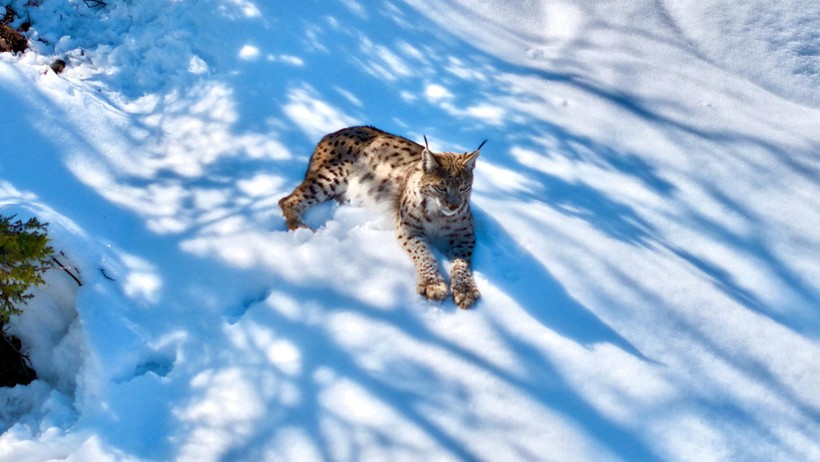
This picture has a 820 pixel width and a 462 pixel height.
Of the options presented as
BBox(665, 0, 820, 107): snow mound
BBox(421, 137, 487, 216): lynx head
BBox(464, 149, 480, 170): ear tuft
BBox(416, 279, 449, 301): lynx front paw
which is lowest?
BBox(416, 279, 449, 301): lynx front paw

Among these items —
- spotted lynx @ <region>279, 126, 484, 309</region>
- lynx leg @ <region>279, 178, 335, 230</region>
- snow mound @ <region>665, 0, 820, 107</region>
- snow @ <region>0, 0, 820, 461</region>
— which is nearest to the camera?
snow @ <region>0, 0, 820, 461</region>

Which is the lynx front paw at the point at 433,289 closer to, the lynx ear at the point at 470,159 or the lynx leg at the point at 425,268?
the lynx leg at the point at 425,268

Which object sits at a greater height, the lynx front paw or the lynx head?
the lynx head

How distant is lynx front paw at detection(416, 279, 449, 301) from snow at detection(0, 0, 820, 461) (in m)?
0.07

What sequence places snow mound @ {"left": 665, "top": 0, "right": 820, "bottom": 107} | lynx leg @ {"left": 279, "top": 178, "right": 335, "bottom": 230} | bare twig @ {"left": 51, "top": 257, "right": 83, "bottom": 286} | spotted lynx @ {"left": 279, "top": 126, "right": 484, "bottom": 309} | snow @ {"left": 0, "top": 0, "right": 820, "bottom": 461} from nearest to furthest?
1. snow @ {"left": 0, "top": 0, "right": 820, "bottom": 461}
2. bare twig @ {"left": 51, "top": 257, "right": 83, "bottom": 286}
3. spotted lynx @ {"left": 279, "top": 126, "right": 484, "bottom": 309}
4. lynx leg @ {"left": 279, "top": 178, "right": 335, "bottom": 230}
5. snow mound @ {"left": 665, "top": 0, "right": 820, "bottom": 107}

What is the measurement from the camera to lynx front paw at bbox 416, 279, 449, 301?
408 centimetres

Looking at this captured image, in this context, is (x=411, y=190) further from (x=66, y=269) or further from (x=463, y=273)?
(x=66, y=269)

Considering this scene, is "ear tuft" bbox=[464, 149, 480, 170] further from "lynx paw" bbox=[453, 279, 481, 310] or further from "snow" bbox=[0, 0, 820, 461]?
"lynx paw" bbox=[453, 279, 481, 310]

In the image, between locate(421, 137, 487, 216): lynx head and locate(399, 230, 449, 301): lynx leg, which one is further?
locate(421, 137, 487, 216): lynx head

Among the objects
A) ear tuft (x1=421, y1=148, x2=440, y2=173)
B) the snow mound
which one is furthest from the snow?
ear tuft (x1=421, y1=148, x2=440, y2=173)

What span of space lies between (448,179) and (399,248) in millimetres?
636

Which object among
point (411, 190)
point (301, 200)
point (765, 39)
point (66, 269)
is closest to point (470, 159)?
point (411, 190)

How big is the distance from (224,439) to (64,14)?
512 cm

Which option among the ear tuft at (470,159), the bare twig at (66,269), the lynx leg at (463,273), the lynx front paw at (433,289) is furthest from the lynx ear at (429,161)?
the bare twig at (66,269)
